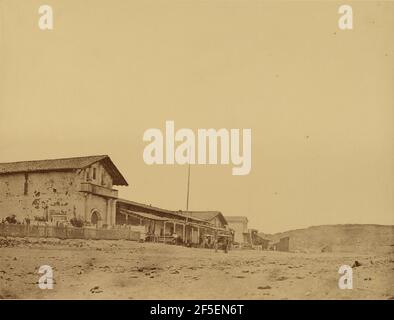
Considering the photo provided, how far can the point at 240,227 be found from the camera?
6980 millimetres

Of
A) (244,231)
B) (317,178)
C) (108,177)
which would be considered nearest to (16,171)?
(108,177)

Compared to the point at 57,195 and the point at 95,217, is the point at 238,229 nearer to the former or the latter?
the point at 95,217

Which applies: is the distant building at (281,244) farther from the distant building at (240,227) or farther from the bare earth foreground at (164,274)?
the distant building at (240,227)

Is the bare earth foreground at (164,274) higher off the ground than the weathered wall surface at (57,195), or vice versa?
the weathered wall surface at (57,195)

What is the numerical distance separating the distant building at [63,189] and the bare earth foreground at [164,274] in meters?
0.33

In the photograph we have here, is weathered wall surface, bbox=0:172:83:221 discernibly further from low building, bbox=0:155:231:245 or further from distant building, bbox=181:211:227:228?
distant building, bbox=181:211:227:228

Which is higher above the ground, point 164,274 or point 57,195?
point 57,195

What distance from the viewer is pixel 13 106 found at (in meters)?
6.78

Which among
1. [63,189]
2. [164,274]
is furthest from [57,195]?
[164,274]

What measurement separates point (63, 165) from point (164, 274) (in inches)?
67.9

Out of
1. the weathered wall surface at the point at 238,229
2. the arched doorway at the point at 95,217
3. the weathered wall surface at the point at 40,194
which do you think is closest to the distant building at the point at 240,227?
the weathered wall surface at the point at 238,229

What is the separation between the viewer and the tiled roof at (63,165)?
22.4ft
